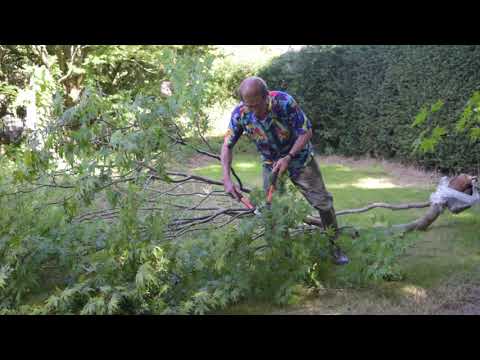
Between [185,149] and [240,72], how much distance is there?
1130cm

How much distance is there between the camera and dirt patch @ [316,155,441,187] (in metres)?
9.23

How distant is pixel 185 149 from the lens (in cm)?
474

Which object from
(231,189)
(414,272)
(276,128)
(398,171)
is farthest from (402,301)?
(398,171)

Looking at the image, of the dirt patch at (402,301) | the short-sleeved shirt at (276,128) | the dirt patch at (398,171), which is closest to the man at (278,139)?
the short-sleeved shirt at (276,128)

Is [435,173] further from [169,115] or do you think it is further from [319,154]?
[169,115]

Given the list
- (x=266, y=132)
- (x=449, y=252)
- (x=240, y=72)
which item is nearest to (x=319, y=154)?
(x=240, y=72)

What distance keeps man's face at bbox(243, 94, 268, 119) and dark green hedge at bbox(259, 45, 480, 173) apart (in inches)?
210

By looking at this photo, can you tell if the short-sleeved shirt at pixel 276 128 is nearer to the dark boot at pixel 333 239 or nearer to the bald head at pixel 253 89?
the bald head at pixel 253 89

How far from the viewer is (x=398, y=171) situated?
407 inches

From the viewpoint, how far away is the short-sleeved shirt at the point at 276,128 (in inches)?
168

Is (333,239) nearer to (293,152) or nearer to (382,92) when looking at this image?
(293,152)

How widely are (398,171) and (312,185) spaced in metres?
6.26

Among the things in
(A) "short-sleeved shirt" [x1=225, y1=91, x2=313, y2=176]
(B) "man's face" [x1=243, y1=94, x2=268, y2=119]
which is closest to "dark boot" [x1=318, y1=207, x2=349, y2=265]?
(A) "short-sleeved shirt" [x1=225, y1=91, x2=313, y2=176]

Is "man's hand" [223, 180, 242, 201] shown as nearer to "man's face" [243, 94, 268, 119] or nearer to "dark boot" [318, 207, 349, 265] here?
"man's face" [243, 94, 268, 119]
